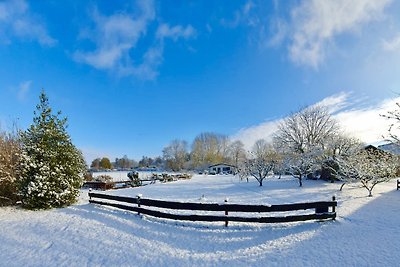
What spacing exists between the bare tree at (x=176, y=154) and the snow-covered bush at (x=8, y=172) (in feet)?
222

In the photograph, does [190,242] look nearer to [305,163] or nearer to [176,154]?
[305,163]

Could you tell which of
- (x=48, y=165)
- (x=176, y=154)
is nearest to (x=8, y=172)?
(x=48, y=165)

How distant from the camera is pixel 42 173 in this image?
12742mm

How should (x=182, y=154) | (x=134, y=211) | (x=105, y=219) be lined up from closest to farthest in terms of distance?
(x=105, y=219) < (x=134, y=211) < (x=182, y=154)

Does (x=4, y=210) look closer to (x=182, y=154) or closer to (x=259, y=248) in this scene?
(x=259, y=248)

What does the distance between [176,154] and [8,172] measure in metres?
77.9

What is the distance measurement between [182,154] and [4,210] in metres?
77.3

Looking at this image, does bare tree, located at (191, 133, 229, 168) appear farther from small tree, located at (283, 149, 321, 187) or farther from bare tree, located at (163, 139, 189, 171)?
small tree, located at (283, 149, 321, 187)

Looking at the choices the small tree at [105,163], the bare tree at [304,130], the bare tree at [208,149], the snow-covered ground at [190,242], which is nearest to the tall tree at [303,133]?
the bare tree at [304,130]

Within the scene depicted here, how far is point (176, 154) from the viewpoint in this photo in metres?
90.8

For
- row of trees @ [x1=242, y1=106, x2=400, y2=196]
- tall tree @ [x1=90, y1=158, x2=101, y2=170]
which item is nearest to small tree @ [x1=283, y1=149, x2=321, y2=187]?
row of trees @ [x1=242, y1=106, x2=400, y2=196]

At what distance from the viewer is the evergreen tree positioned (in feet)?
41.3

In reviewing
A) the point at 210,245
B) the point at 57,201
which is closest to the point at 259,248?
the point at 210,245

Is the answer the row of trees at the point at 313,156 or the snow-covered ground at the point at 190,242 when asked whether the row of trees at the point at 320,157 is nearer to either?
the row of trees at the point at 313,156
